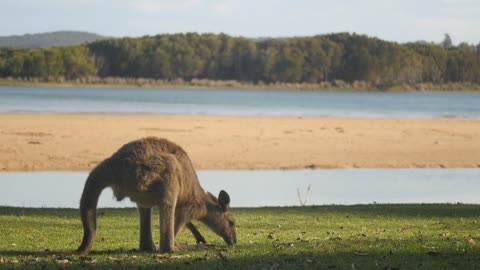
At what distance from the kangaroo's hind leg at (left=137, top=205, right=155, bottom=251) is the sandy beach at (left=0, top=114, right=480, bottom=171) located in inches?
722

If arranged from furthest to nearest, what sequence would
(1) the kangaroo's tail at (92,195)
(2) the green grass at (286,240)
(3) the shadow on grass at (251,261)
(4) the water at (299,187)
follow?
(4) the water at (299,187) < (2) the green grass at (286,240) < (1) the kangaroo's tail at (92,195) < (3) the shadow on grass at (251,261)

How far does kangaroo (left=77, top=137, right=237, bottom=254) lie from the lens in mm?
9930

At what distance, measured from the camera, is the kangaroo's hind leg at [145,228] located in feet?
35.2

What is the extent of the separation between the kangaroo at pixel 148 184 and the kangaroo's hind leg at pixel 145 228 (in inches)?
0.5

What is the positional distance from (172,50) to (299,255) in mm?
147722

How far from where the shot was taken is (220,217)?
37.3ft

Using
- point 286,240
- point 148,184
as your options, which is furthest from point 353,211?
point 148,184

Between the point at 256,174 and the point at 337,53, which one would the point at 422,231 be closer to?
the point at 256,174

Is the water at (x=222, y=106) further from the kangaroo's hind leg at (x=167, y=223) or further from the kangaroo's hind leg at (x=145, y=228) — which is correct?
the kangaroo's hind leg at (x=167, y=223)

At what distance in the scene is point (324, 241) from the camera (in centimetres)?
1165

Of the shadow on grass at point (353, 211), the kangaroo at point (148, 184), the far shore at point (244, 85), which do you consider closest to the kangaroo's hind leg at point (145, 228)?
the kangaroo at point (148, 184)

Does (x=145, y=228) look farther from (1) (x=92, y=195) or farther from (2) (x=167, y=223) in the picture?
(1) (x=92, y=195)

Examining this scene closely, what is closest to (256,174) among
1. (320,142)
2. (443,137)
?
(320,142)

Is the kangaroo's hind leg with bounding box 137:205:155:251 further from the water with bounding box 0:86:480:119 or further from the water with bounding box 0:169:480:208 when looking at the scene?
the water with bounding box 0:86:480:119
